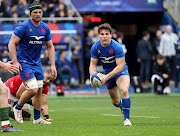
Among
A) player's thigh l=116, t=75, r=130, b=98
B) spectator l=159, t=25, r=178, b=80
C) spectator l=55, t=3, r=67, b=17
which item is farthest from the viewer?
spectator l=55, t=3, r=67, b=17

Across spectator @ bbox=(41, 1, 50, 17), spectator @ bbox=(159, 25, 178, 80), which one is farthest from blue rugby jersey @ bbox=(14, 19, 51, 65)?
spectator @ bbox=(41, 1, 50, 17)

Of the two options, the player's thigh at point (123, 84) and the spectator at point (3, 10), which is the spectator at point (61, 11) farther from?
the player's thigh at point (123, 84)

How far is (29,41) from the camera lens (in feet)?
34.3

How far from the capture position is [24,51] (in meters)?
10.5

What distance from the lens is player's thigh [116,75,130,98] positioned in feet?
33.6

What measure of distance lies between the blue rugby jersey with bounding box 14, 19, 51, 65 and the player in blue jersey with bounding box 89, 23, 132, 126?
3.76ft

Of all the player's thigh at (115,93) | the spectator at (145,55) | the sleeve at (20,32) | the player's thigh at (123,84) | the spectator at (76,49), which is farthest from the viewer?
the spectator at (76,49)

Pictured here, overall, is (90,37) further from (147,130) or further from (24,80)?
(147,130)

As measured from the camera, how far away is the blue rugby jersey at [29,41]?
34.1ft

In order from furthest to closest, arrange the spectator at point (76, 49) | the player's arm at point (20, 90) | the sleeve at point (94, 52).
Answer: the spectator at point (76, 49) → the player's arm at point (20, 90) → the sleeve at point (94, 52)

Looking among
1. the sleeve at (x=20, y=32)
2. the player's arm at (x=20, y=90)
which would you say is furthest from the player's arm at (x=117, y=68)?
the player's arm at (x=20, y=90)

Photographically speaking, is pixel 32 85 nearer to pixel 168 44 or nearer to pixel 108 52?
pixel 108 52

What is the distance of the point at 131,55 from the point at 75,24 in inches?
250

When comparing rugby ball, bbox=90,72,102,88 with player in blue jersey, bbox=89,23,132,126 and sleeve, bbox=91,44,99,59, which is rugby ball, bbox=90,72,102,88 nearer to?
player in blue jersey, bbox=89,23,132,126
